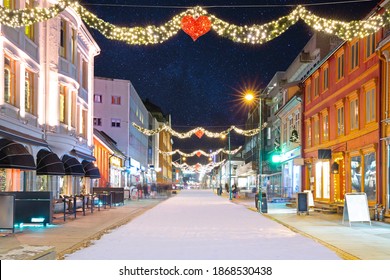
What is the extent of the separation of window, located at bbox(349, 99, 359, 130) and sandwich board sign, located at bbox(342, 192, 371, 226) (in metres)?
6.75

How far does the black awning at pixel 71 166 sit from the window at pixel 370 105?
47.9 feet

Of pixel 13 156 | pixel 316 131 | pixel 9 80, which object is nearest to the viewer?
pixel 13 156

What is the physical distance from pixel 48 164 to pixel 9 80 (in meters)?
4.22

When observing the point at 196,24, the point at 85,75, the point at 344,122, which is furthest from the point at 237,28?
the point at 85,75

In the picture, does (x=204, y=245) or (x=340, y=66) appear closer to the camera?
(x=204, y=245)

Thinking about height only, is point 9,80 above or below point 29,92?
above

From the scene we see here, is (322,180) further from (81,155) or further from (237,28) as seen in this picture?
(237,28)

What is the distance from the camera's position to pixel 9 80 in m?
21.5

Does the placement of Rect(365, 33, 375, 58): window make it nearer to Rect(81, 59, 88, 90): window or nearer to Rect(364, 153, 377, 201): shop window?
Rect(364, 153, 377, 201): shop window

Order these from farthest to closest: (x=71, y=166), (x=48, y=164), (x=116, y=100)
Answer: (x=116, y=100) → (x=71, y=166) → (x=48, y=164)

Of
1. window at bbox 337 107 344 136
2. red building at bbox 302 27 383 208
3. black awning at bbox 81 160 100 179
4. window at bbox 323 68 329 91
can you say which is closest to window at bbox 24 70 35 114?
black awning at bbox 81 160 100 179

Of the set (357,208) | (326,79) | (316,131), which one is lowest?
(357,208)

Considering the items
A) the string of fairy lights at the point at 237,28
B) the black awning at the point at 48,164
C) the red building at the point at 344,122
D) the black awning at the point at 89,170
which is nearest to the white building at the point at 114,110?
the black awning at the point at 89,170
